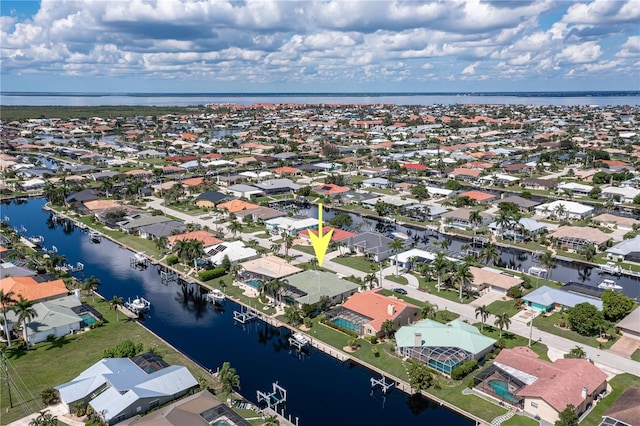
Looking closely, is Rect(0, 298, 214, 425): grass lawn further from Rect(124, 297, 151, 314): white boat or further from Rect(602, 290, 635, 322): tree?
Rect(602, 290, 635, 322): tree

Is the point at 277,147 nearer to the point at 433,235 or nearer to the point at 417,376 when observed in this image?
the point at 433,235

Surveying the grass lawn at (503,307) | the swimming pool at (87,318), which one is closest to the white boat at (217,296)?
the swimming pool at (87,318)

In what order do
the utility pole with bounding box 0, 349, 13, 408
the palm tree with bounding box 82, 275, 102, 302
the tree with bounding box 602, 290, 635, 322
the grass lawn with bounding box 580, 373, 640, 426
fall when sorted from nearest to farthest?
the grass lawn with bounding box 580, 373, 640, 426, the utility pole with bounding box 0, 349, 13, 408, the tree with bounding box 602, 290, 635, 322, the palm tree with bounding box 82, 275, 102, 302

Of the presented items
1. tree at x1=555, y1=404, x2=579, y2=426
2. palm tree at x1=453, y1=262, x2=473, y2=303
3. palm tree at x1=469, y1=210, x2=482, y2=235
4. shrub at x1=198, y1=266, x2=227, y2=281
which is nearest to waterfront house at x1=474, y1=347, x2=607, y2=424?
tree at x1=555, y1=404, x2=579, y2=426

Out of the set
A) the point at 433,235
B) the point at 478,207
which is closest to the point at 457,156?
the point at 478,207

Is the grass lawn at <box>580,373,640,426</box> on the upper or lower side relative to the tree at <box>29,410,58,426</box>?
lower

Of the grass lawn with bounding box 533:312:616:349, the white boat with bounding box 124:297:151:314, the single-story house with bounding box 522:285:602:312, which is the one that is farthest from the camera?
the white boat with bounding box 124:297:151:314
